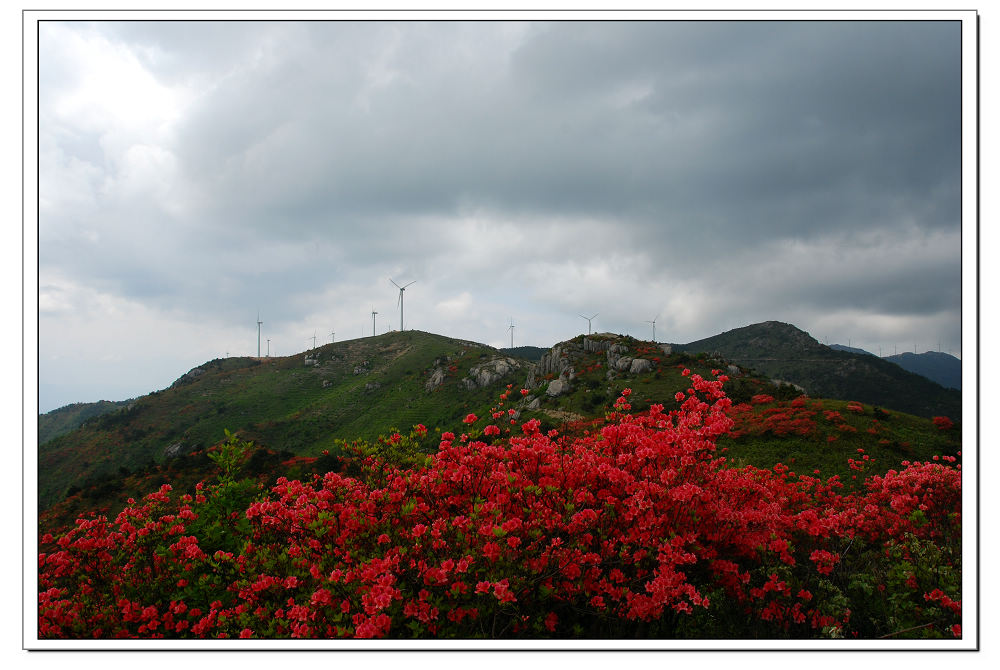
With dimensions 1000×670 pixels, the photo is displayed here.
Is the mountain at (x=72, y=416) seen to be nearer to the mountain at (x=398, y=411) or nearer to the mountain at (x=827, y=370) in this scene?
the mountain at (x=398, y=411)

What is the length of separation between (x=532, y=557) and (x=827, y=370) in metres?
85.1

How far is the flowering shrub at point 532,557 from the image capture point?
3.96 metres

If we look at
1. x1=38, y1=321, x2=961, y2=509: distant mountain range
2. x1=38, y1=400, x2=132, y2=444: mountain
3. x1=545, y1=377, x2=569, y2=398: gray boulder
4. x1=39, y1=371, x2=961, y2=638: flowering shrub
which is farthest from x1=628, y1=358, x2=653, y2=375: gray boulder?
x1=38, y1=400, x2=132, y2=444: mountain

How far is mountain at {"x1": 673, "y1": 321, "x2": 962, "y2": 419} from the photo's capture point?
58125mm

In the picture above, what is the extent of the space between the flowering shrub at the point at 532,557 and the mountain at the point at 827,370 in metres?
48.7

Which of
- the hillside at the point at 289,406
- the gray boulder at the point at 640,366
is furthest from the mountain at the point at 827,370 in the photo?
the hillside at the point at 289,406

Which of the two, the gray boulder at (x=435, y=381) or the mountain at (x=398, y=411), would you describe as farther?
the gray boulder at (x=435, y=381)

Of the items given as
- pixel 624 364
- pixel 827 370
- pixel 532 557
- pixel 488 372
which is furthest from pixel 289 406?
pixel 827 370

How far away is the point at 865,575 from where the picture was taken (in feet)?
15.6
